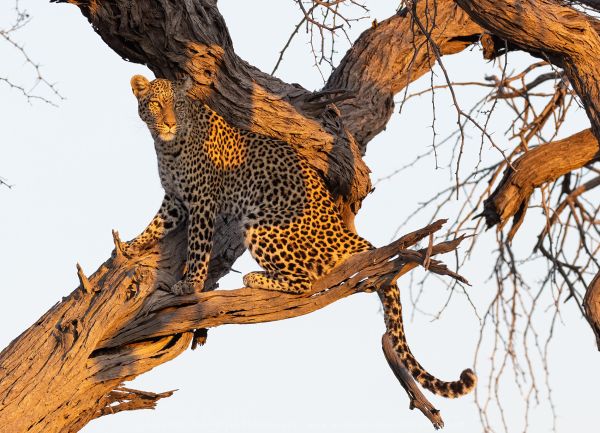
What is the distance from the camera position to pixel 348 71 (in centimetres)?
764

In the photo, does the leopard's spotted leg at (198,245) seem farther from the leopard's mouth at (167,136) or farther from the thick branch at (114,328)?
the leopard's mouth at (167,136)

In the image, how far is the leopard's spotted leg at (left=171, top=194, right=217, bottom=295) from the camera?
6402 millimetres

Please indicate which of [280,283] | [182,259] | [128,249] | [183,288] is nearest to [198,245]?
[182,259]

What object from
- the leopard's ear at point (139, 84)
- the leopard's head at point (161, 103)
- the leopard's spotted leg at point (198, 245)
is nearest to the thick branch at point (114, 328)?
the leopard's spotted leg at point (198, 245)

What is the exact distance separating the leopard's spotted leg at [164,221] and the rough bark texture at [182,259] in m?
0.10

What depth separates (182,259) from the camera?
22.2ft

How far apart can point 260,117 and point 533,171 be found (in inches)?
74.3

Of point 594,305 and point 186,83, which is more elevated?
point 186,83

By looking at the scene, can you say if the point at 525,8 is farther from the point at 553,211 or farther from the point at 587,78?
the point at 553,211

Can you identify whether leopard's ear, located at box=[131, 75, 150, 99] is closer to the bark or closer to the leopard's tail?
the leopard's tail

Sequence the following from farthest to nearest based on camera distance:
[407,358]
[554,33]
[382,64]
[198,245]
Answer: [382,64]
[198,245]
[407,358]
[554,33]

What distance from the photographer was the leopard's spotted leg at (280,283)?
6262mm

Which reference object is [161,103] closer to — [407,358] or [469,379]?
[407,358]

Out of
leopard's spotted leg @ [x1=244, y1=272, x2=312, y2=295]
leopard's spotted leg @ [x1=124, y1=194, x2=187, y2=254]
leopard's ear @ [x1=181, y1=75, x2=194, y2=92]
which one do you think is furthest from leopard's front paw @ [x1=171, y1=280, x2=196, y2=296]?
leopard's ear @ [x1=181, y1=75, x2=194, y2=92]
